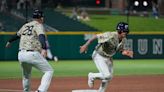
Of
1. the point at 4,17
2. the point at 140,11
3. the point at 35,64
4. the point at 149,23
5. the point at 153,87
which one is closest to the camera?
the point at 35,64

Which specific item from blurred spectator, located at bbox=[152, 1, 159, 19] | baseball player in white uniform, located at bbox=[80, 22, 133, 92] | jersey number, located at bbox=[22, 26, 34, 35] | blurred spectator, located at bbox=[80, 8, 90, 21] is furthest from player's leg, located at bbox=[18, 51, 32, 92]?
blurred spectator, located at bbox=[152, 1, 159, 19]

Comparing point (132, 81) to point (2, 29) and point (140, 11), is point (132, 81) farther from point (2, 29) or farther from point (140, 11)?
point (140, 11)

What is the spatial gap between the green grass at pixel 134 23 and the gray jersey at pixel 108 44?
18.7 m

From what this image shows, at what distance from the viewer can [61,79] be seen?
60.0ft

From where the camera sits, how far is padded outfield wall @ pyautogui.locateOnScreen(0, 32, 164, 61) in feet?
91.7

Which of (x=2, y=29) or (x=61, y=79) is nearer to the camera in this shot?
(x=61, y=79)

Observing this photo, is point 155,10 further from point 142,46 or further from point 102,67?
point 102,67

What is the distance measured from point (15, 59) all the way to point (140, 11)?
13883 mm

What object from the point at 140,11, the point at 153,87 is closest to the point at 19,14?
the point at 140,11

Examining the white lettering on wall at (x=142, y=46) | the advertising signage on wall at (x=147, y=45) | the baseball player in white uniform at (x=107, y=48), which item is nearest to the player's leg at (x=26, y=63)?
the baseball player in white uniform at (x=107, y=48)

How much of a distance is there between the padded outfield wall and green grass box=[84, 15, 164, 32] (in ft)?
5.03

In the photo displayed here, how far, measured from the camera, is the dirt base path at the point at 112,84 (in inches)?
591

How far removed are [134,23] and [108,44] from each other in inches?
816

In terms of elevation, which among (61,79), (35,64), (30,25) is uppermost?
(30,25)
